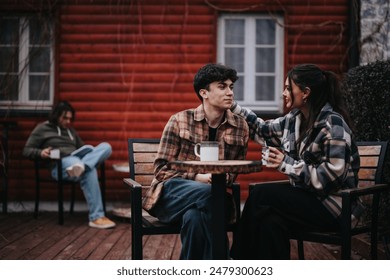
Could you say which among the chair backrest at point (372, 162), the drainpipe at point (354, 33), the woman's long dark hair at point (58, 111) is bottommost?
the chair backrest at point (372, 162)

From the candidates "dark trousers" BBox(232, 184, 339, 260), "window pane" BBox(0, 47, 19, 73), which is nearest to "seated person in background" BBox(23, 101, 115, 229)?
"window pane" BBox(0, 47, 19, 73)

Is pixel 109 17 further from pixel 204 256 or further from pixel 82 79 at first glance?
pixel 204 256

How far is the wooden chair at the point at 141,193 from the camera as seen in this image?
3.21m

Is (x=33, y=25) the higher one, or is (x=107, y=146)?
(x=33, y=25)

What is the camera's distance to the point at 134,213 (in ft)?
10.5

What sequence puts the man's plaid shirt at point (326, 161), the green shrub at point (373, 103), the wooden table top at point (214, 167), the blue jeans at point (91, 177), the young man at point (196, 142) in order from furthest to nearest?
the blue jeans at point (91, 177), the green shrub at point (373, 103), the young man at point (196, 142), the man's plaid shirt at point (326, 161), the wooden table top at point (214, 167)

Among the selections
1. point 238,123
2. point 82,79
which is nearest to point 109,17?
point 82,79

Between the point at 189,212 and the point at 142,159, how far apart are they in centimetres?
81

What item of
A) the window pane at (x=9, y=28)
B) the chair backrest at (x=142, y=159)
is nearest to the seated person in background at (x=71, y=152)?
the window pane at (x=9, y=28)

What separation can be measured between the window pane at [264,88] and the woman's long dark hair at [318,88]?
393cm

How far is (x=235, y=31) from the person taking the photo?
7227 mm

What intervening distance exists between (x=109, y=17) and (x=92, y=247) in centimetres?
337

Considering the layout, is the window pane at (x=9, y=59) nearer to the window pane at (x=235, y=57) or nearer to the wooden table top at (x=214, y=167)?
the window pane at (x=235, y=57)

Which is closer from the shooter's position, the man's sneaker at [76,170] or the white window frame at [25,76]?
the man's sneaker at [76,170]
